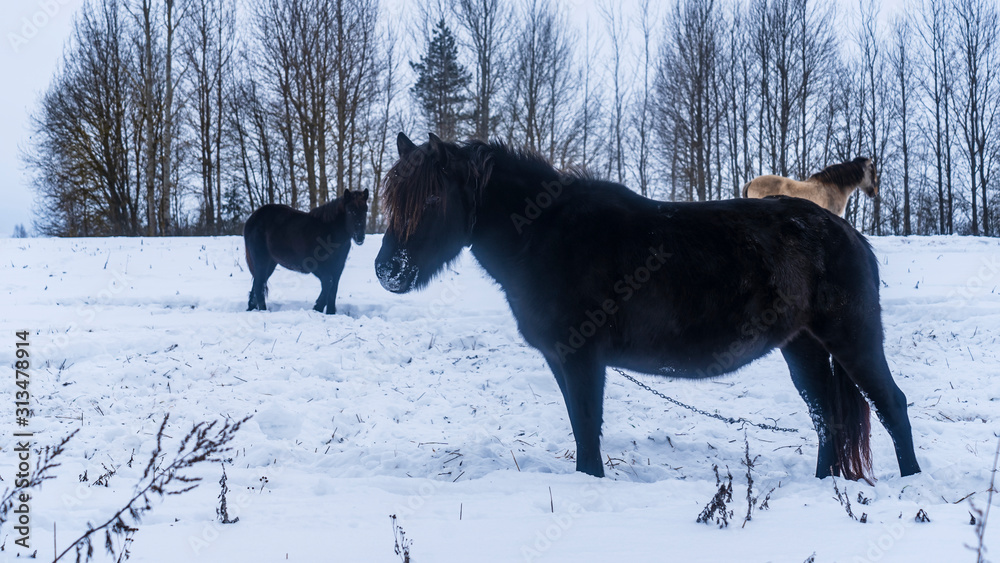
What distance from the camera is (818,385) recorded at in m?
3.49

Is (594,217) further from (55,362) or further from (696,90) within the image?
(696,90)

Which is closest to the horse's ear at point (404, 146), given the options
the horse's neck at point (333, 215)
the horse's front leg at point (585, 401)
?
the horse's front leg at point (585, 401)

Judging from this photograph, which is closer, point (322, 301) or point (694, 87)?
point (322, 301)

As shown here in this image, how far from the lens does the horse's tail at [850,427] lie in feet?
10.9

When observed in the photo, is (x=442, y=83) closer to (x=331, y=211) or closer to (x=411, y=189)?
(x=331, y=211)

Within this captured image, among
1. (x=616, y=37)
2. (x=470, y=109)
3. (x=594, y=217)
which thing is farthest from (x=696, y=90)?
(x=594, y=217)

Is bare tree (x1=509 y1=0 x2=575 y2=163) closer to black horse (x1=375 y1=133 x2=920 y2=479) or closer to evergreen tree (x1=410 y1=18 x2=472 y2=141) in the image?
evergreen tree (x1=410 y1=18 x2=472 y2=141)

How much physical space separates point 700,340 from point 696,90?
23483 mm

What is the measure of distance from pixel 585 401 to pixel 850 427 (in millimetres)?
1683

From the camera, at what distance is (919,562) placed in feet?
5.32

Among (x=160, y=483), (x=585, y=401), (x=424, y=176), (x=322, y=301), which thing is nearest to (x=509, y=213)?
(x=424, y=176)

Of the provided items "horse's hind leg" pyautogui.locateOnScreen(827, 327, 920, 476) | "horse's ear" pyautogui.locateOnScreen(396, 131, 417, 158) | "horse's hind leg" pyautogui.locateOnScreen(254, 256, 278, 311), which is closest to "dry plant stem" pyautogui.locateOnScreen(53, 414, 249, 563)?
"horse's ear" pyautogui.locateOnScreen(396, 131, 417, 158)

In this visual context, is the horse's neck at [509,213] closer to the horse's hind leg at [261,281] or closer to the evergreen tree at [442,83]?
the horse's hind leg at [261,281]

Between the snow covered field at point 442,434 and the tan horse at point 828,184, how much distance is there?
2.87m
